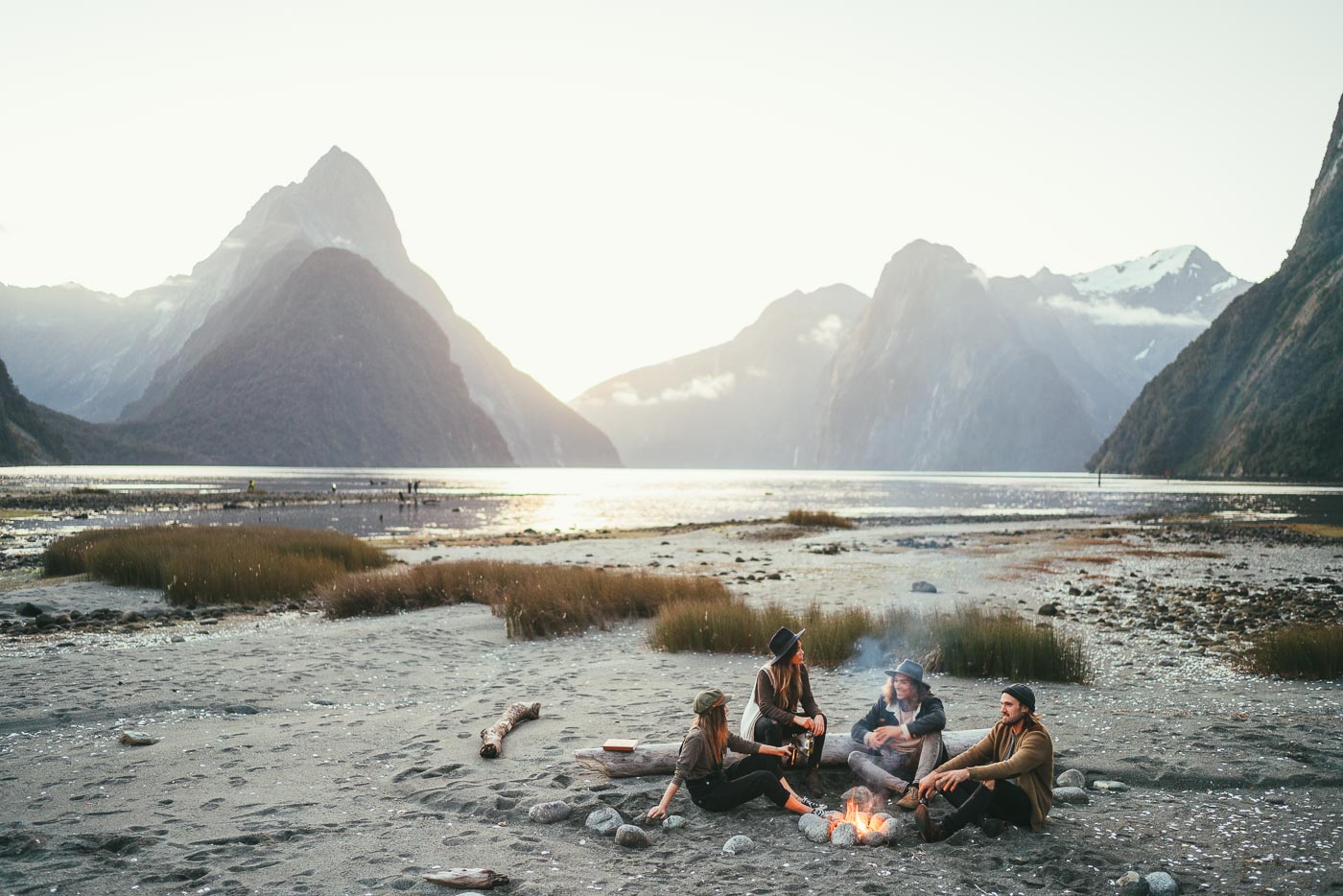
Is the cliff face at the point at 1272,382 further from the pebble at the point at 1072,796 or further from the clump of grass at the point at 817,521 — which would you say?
the pebble at the point at 1072,796

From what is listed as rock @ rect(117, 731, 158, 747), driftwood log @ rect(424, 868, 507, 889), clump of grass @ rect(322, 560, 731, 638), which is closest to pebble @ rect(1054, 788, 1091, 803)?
driftwood log @ rect(424, 868, 507, 889)

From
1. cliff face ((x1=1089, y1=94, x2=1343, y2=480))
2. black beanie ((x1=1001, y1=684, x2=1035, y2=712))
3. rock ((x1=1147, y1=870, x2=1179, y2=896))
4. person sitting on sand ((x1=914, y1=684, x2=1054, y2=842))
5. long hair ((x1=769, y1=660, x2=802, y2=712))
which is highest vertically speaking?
cliff face ((x1=1089, y1=94, x2=1343, y2=480))

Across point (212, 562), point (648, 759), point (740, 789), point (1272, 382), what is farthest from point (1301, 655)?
point (1272, 382)

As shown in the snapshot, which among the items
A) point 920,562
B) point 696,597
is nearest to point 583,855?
point 696,597

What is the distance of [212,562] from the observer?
21359 millimetres

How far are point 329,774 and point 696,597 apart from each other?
10821 mm

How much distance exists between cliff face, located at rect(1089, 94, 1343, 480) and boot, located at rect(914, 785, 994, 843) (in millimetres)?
131724

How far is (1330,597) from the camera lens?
1981 cm

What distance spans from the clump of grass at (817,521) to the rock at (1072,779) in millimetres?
40589

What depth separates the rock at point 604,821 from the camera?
23.3 ft

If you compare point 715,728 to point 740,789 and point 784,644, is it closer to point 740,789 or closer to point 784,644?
point 740,789

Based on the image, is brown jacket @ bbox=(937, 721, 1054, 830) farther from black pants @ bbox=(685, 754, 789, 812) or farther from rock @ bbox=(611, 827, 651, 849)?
rock @ bbox=(611, 827, 651, 849)

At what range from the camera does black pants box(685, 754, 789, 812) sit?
746 centimetres

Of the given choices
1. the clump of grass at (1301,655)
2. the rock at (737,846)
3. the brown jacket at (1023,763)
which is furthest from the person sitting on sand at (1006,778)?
the clump of grass at (1301,655)
